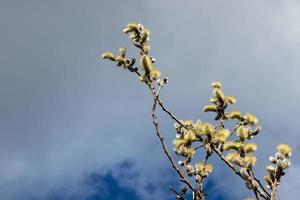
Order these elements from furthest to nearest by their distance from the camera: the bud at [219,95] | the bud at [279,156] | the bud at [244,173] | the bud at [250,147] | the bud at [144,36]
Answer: the bud at [144,36] → the bud at [219,95] → the bud at [250,147] → the bud at [279,156] → the bud at [244,173]

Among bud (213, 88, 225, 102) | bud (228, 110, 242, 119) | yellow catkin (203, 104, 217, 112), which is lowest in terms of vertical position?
bud (228, 110, 242, 119)

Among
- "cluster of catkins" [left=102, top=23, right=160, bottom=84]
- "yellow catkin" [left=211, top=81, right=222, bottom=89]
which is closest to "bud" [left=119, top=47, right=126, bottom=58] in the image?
"cluster of catkins" [left=102, top=23, right=160, bottom=84]

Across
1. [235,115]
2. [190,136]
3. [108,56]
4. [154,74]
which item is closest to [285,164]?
[190,136]

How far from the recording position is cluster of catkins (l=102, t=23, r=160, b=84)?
6.57m

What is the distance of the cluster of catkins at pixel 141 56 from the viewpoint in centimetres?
657

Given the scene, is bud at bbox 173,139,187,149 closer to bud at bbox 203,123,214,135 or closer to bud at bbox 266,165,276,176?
bud at bbox 203,123,214,135

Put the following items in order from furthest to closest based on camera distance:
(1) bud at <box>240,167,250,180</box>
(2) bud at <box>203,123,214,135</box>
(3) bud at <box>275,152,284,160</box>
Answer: (2) bud at <box>203,123,214,135</box>
(3) bud at <box>275,152,284,160</box>
(1) bud at <box>240,167,250,180</box>

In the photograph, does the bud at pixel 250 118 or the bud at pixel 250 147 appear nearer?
the bud at pixel 250 147

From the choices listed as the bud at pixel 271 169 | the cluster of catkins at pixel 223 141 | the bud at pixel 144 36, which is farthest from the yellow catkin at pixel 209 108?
the bud at pixel 144 36

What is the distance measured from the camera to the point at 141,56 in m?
6.73

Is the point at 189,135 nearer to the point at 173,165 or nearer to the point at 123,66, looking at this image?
the point at 173,165

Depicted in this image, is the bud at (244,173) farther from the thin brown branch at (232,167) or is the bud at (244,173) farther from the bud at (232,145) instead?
the bud at (232,145)

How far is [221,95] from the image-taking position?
6027 millimetres

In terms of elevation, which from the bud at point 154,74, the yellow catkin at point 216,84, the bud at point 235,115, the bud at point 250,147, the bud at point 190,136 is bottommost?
the bud at point 250,147
